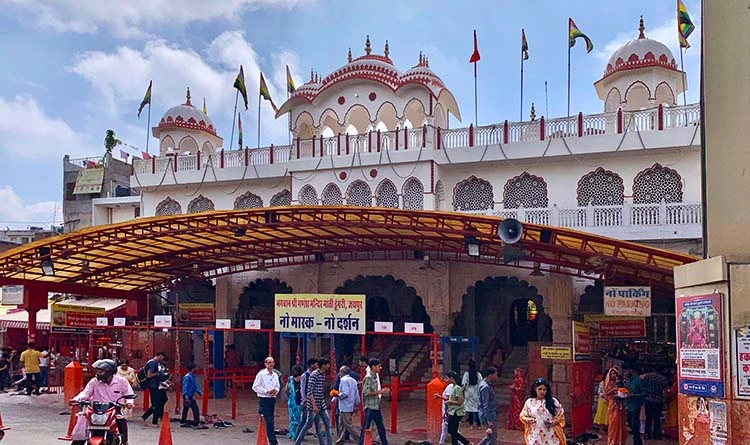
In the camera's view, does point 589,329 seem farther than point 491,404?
Yes

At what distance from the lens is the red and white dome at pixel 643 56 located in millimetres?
20484

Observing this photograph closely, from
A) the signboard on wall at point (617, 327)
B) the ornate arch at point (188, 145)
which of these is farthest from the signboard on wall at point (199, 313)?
the signboard on wall at point (617, 327)

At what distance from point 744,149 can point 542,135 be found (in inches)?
510

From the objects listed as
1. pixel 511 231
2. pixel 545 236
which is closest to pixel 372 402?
pixel 511 231

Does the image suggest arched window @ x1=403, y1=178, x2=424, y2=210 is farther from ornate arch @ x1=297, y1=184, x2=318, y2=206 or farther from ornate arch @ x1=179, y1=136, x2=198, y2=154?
ornate arch @ x1=179, y1=136, x2=198, y2=154

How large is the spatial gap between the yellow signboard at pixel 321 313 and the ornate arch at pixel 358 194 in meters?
7.42

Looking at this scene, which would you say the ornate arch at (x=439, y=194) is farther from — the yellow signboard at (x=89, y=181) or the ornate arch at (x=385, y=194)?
the yellow signboard at (x=89, y=181)

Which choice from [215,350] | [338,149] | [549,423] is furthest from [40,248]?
[549,423]

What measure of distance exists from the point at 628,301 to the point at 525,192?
620 centimetres

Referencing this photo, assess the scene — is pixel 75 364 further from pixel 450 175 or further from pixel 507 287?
pixel 507 287

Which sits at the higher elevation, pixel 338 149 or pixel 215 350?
pixel 338 149

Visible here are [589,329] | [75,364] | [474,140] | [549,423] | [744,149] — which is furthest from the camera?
[474,140]

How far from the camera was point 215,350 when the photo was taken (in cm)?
1911

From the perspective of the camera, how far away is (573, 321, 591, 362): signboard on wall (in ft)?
44.0
